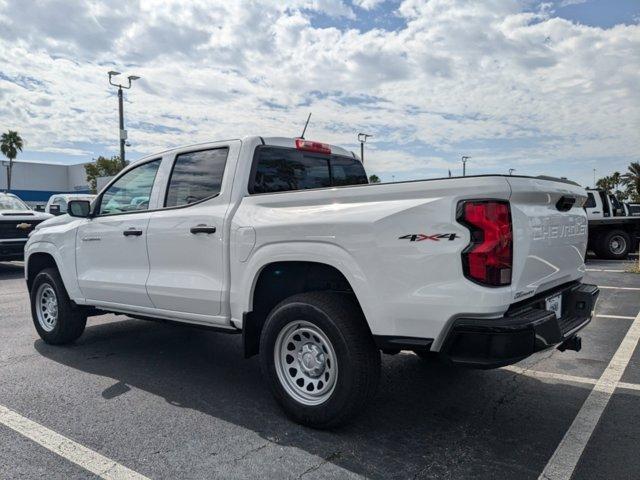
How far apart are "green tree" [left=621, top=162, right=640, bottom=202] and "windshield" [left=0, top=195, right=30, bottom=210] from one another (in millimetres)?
59043

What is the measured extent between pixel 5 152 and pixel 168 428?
68.3 metres

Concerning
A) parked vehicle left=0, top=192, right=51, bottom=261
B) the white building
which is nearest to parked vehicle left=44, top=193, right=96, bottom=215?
parked vehicle left=0, top=192, right=51, bottom=261

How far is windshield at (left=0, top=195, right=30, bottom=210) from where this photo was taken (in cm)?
1246

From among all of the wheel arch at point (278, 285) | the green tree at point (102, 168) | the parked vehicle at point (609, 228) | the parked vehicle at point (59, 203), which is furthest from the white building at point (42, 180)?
the wheel arch at point (278, 285)

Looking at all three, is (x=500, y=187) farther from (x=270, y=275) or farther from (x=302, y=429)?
(x=302, y=429)

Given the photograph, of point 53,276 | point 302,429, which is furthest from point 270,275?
point 53,276

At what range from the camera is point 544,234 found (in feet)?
10.6

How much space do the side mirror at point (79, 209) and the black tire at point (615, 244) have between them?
47.0 feet

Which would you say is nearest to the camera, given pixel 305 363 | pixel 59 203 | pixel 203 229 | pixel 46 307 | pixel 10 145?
pixel 305 363

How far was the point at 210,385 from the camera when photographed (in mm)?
4359

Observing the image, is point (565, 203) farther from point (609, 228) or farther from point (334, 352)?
point (609, 228)

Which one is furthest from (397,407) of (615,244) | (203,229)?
(615,244)

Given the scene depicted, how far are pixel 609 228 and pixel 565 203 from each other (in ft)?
43.8

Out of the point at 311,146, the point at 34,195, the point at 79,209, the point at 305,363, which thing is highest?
the point at 34,195
